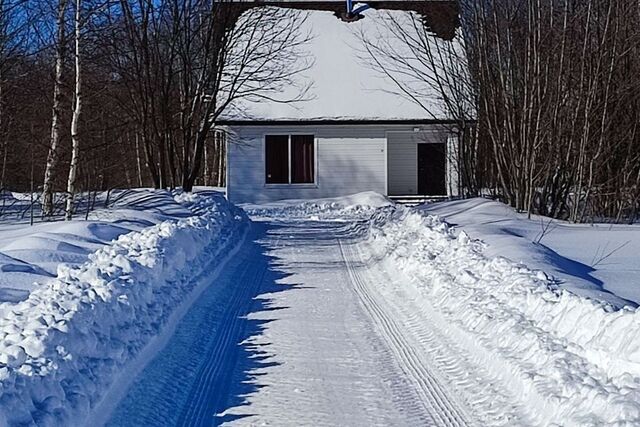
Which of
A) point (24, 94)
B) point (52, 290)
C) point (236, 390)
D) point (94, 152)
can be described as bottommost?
point (236, 390)

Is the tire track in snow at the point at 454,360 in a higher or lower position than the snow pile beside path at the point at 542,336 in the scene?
lower

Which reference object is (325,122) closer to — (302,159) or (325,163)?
(325,163)

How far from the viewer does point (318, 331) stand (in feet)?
32.7

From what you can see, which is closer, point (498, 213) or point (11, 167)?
point (498, 213)

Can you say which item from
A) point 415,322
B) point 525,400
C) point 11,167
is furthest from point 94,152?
point 525,400

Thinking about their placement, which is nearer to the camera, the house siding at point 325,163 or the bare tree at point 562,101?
the bare tree at point 562,101

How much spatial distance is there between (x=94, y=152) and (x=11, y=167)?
326 centimetres

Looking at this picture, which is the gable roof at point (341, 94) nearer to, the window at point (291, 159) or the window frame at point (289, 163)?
the window frame at point (289, 163)

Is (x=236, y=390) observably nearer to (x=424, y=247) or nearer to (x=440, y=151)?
(x=424, y=247)

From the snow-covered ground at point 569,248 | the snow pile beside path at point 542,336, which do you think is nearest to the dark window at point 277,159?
the snow-covered ground at point 569,248

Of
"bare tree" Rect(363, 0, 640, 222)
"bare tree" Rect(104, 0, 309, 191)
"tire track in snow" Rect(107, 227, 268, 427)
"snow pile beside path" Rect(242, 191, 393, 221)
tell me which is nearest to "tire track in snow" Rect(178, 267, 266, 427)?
"tire track in snow" Rect(107, 227, 268, 427)

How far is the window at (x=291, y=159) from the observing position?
30.9 m

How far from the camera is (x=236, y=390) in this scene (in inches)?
299

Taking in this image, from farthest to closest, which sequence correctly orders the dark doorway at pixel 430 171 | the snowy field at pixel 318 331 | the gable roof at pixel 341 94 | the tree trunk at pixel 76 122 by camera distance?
the dark doorway at pixel 430 171
the gable roof at pixel 341 94
the tree trunk at pixel 76 122
the snowy field at pixel 318 331
